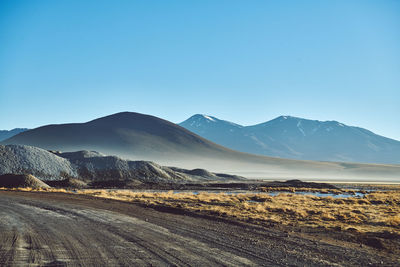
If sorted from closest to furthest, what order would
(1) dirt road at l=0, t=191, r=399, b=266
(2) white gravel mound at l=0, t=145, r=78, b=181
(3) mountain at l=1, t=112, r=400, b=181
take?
(1) dirt road at l=0, t=191, r=399, b=266
(2) white gravel mound at l=0, t=145, r=78, b=181
(3) mountain at l=1, t=112, r=400, b=181

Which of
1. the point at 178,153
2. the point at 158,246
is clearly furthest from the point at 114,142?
the point at 158,246

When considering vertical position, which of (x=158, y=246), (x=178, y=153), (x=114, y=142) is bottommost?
(x=158, y=246)

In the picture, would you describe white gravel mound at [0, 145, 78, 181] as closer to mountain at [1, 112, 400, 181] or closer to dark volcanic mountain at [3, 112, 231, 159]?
mountain at [1, 112, 400, 181]

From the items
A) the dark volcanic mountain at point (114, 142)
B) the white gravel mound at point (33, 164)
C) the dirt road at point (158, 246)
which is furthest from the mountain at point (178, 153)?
the dirt road at point (158, 246)

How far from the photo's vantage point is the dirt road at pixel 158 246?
8.49 metres

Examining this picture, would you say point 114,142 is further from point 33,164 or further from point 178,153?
point 33,164

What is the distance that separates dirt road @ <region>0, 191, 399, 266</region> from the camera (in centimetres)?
849

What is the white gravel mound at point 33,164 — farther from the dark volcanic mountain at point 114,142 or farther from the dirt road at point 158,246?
the dark volcanic mountain at point 114,142

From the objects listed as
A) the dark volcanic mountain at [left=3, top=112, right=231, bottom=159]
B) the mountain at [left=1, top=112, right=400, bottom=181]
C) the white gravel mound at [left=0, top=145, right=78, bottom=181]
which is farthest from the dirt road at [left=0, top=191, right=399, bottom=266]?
the dark volcanic mountain at [left=3, top=112, right=231, bottom=159]

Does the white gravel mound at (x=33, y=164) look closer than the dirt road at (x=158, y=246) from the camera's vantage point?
No

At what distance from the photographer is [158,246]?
10.0 m

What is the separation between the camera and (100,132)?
194 metres

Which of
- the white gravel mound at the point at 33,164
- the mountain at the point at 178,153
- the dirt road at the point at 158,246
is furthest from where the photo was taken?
the mountain at the point at 178,153

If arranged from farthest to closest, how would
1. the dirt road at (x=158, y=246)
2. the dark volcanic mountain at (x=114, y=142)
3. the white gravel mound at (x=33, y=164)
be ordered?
the dark volcanic mountain at (x=114, y=142), the white gravel mound at (x=33, y=164), the dirt road at (x=158, y=246)
